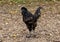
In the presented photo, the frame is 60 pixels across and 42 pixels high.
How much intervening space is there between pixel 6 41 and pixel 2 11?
356 centimetres

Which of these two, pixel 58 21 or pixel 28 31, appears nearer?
pixel 28 31

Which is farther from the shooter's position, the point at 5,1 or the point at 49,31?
the point at 5,1

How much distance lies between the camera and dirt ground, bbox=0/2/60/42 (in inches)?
344

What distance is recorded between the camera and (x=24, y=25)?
9977 mm

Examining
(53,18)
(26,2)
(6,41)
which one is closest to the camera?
(6,41)

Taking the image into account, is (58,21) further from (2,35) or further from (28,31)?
(2,35)

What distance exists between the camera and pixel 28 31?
921 centimetres

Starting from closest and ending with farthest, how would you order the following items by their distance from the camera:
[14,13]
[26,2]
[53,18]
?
[53,18] → [14,13] → [26,2]

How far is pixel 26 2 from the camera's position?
43.7 feet

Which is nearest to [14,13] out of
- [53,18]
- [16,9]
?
[16,9]

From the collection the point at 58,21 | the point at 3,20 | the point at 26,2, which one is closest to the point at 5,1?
the point at 26,2

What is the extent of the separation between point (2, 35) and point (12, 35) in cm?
31

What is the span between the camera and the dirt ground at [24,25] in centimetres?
875

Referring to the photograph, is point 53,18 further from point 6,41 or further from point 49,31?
point 6,41
